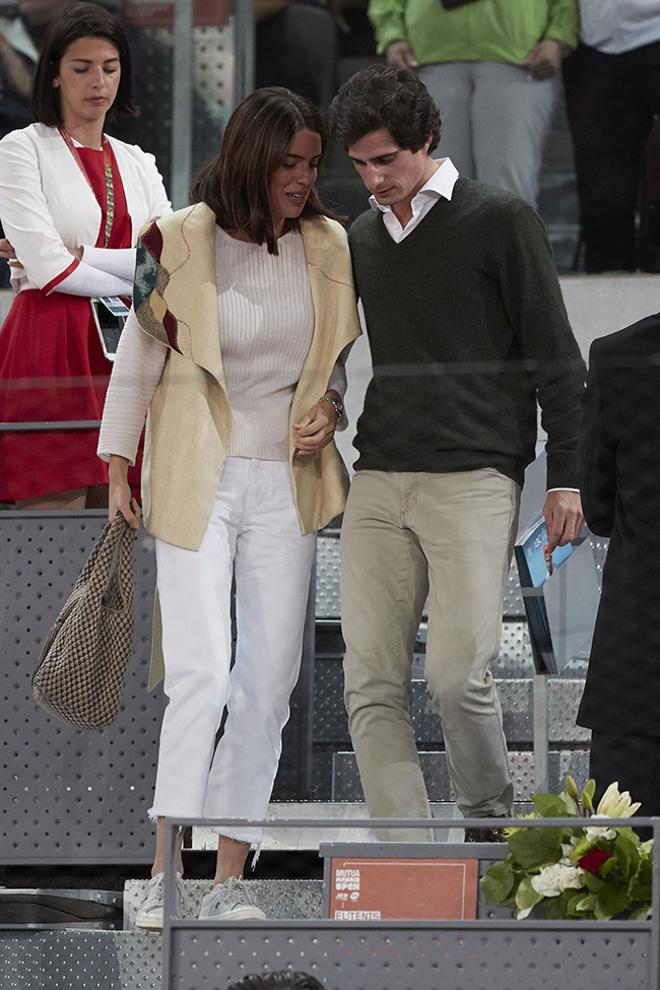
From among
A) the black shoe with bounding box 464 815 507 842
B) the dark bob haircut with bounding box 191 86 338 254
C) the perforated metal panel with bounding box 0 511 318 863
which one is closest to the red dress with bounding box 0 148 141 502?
the perforated metal panel with bounding box 0 511 318 863

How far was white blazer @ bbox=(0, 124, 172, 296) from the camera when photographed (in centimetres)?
351

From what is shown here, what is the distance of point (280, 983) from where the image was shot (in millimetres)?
2301

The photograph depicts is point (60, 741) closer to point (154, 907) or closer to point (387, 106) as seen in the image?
point (154, 907)

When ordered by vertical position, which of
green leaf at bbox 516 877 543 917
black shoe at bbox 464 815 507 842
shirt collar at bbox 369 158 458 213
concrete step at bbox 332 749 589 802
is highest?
shirt collar at bbox 369 158 458 213

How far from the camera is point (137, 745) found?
139 inches

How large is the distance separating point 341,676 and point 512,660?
52 cm

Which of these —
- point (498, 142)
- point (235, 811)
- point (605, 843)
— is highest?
point (498, 142)

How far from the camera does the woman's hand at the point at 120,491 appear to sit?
3131mm

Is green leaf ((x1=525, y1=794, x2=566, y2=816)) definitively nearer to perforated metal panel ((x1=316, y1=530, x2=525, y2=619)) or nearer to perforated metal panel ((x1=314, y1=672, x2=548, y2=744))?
perforated metal panel ((x1=314, y1=672, x2=548, y2=744))

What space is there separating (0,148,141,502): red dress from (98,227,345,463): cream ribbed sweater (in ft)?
1.48

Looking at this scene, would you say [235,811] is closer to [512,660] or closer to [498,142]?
[498,142]

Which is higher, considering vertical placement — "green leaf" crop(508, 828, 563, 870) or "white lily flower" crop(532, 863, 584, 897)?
"green leaf" crop(508, 828, 563, 870)

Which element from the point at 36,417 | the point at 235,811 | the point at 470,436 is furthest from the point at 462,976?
the point at 36,417

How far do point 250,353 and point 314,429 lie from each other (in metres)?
0.18
